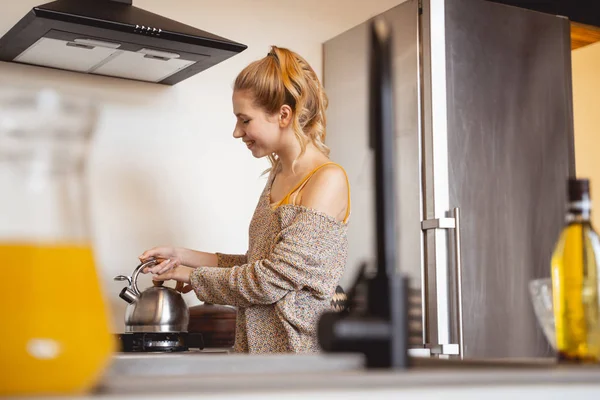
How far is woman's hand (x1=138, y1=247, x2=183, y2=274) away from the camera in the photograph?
84.3 inches

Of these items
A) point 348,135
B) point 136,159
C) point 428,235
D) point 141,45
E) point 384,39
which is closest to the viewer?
point 384,39

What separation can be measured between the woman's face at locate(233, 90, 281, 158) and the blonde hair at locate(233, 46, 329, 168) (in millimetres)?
16

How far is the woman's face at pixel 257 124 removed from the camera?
2170 mm

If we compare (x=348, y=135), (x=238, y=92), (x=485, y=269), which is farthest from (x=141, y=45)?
(x=485, y=269)

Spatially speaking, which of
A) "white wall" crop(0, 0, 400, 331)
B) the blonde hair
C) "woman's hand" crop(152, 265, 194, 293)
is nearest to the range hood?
"white wall" crop(0, 0, 400, 331)

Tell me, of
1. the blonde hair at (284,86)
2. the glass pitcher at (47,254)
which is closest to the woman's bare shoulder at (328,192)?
the blonde hair at (284,86)

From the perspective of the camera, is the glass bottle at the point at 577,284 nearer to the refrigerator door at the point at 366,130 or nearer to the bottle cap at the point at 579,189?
the bottle cap at the point at 579,189

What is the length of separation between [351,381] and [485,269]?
7.28 ft

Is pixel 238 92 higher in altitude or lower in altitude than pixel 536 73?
lower

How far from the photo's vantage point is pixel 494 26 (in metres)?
2.79

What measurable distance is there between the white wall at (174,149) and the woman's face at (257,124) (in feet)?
2.10

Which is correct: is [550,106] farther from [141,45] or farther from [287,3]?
[141,45]

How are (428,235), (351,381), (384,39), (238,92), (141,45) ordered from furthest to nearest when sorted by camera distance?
(428,235)
(141,45)
(238,92)
(384,39)
(351,381)

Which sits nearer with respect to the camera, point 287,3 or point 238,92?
point 238,92
